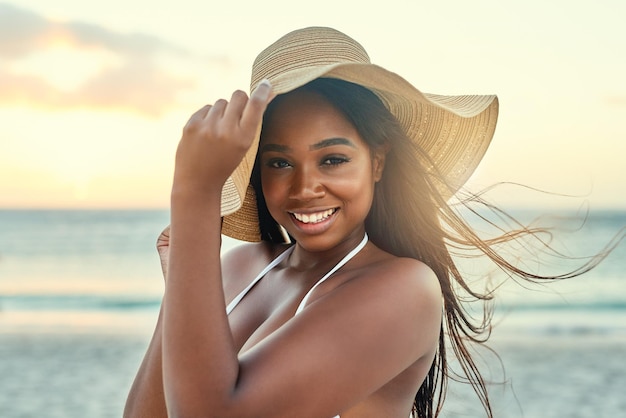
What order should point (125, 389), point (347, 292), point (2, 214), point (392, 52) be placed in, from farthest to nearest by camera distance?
point (2, 214)
point (392, 52)
point (125, 389)
point (347, 292)

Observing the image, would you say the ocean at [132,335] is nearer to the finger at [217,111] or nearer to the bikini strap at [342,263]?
the bikini strap at [342,263]

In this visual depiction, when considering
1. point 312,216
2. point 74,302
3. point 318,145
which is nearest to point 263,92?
point 318,145

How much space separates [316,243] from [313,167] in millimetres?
223

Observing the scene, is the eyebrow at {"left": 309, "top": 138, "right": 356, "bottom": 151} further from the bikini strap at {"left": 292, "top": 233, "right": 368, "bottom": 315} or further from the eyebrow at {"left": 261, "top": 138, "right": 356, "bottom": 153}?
the bikini strap at {"left": 292, "top": 233, "right": 368, "bottom": 315}

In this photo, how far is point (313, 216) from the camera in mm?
2195

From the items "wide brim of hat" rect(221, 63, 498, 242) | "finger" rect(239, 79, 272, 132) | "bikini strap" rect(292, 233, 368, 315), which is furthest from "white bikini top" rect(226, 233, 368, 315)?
"finger" rect(239, 79, 272, 132)

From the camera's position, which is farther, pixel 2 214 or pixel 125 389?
pixel 2 214

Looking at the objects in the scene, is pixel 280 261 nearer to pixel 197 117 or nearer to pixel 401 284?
pixel 401 284

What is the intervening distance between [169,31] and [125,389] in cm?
1486

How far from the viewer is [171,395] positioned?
174 centimetres

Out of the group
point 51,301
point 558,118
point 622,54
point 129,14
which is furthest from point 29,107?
point 622,54

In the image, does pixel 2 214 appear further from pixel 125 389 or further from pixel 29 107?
pixel 125 389

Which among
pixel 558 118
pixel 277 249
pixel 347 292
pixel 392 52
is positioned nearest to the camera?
pixel 347 292

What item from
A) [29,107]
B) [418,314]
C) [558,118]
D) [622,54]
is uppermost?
[29,107]
